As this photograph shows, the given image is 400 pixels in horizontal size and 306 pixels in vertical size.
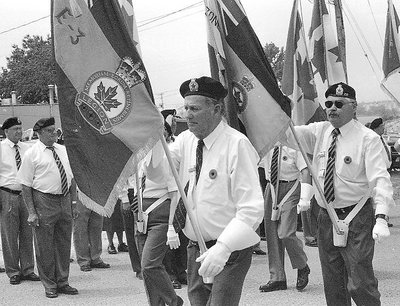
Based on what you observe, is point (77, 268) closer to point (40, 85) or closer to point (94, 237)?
point (94, 237)

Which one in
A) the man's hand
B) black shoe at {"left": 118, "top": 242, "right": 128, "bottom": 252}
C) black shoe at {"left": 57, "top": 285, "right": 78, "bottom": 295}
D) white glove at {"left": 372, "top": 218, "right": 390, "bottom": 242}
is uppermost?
white glove at {"left": 372, "top": 218, "right": 390, "bottom": 242}

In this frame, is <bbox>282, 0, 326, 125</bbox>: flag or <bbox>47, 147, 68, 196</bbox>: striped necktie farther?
<bbox>47, 147, 68, 196</bbox>: striped necktie

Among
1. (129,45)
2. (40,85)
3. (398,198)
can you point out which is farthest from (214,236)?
(40,85)

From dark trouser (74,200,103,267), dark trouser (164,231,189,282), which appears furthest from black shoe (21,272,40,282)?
dark trouser (164,231,189,282)

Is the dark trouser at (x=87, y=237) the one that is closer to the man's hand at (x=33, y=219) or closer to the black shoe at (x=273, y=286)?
the man's hand at (x=33, y=219)

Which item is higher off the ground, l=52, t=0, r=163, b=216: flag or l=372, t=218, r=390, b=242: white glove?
l=52, t=0, r=163, b=216: flag

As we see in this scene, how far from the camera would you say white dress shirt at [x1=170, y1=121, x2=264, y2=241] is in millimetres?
4316

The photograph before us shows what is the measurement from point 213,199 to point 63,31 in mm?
1517

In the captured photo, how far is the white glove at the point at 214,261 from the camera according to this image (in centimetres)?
405

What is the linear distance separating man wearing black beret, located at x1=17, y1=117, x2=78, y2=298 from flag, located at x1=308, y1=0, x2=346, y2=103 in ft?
10.8

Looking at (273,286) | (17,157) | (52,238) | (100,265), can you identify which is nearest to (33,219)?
(52,238)

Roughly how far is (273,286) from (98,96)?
4151 mm

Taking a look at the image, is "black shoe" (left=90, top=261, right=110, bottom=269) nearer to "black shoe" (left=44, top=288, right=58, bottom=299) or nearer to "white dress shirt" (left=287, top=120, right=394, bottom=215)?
"black shoe" (left=44, top=288, right=58, bottom=299)

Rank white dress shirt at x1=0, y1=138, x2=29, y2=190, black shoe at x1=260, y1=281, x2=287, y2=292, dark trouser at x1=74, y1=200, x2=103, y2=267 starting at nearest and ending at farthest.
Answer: black shoe at x1=260, y1=281, x2=287, y2=292 → white dress shirt at x1=0, y1=138, x2=29, y2=190 → dark trouser at x1=74, y1=200, x2=103, y2=267
